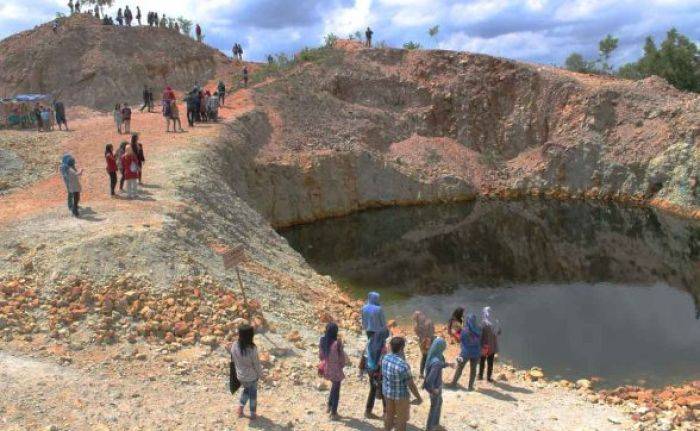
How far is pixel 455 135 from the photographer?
42312mm

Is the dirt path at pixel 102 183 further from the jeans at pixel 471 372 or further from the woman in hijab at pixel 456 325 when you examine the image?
the jeans at pixel 471 372

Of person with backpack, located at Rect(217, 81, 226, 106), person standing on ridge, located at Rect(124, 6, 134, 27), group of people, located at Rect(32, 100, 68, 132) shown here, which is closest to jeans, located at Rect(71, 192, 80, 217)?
group of people, located at Rect(32, 100, 68, 132)

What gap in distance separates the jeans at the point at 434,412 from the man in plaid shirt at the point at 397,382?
87cm

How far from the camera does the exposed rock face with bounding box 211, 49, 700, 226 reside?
34.8 m

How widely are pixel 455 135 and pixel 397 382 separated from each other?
35.0m

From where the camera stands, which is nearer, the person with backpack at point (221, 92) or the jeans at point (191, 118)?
the jeans at point (191, 118)

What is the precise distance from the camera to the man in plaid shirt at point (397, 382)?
8773mm

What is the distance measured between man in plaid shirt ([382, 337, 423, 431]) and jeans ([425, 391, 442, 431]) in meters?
0.87

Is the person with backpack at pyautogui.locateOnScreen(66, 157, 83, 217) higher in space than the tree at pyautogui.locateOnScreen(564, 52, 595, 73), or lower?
lower

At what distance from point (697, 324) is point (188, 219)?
15433 millimetres

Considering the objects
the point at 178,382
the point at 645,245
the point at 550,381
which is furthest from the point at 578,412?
the point at 645,245

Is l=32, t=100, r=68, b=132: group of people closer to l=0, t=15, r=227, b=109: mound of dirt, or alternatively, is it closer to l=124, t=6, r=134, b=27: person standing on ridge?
l=0, t=15, r=227, b=109: mound of dirt

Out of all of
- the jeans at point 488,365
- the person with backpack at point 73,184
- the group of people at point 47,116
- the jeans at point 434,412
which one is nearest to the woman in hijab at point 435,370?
the jeans at point 434,412

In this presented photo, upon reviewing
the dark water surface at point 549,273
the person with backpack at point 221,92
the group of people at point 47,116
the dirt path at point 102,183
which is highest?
the person with backpack at point 221,92
